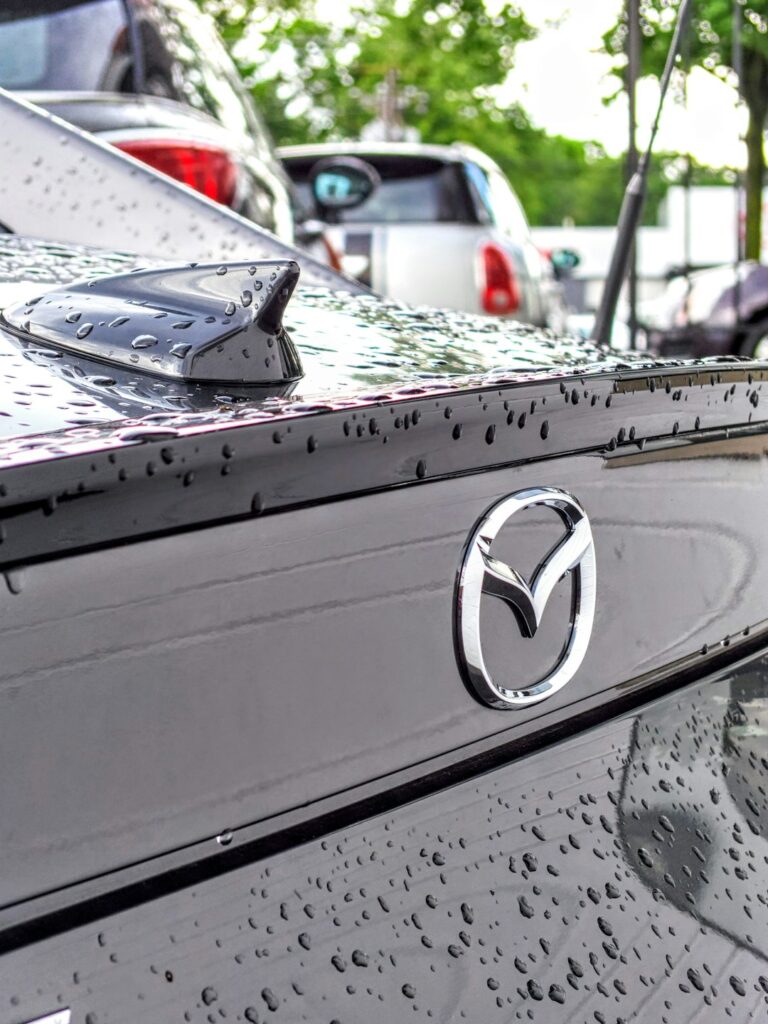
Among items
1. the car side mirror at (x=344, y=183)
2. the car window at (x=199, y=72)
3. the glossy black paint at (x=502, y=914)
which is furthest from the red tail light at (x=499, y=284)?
the glossy black paint at (x=502, y=914)

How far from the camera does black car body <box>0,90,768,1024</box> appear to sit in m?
0.86

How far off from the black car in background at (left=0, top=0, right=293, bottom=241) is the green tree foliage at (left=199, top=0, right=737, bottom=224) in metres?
14.9

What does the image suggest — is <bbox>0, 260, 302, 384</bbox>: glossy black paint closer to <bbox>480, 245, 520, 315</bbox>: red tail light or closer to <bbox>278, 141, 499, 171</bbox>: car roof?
<bbox>480, 245, 520, 315</bbox>: red tail light

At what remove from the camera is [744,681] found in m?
1.38

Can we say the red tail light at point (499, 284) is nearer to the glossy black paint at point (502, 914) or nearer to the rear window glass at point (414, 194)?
the rear window glass at point (414, 194)

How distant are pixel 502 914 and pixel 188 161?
249 centimetres

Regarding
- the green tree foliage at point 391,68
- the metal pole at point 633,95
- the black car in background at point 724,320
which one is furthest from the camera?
the green tree foliage at point 391,68

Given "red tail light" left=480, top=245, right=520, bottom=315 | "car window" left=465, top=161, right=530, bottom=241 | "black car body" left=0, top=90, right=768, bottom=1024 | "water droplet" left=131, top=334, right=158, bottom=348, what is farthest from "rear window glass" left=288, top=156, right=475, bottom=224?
"water droplet" left=131, top=334, right=158, bottom=348

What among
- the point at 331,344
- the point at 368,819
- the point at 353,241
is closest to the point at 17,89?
the point at 331,344

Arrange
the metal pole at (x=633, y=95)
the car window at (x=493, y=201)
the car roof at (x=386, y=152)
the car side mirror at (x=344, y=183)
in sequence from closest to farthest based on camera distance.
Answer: the metal pole at (x=633, y=95)
the car side mirror at (x=344, y=183)
the car window at (x=493, y=201)
the car roof at (x=386, y=152)

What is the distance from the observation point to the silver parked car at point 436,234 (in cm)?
878

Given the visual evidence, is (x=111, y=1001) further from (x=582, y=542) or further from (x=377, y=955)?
(x=582, y=542)

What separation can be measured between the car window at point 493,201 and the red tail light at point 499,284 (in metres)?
0.43

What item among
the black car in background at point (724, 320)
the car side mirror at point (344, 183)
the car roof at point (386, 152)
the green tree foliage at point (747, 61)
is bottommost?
the black car in background at point (724, 320)
